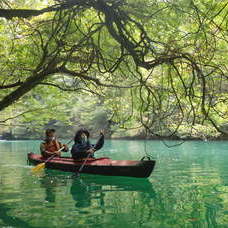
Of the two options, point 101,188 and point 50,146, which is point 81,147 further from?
point 101,188

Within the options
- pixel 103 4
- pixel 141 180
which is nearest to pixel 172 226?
pixel 103 4

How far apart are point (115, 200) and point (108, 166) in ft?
10.8

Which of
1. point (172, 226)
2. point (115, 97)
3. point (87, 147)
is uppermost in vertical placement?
point (115, 97)

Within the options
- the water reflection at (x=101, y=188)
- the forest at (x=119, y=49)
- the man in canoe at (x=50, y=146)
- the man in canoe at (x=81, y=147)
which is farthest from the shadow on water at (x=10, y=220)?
the man in canoe at (x=50, y=146)

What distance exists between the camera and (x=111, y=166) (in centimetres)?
1109

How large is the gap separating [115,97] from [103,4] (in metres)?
5.51

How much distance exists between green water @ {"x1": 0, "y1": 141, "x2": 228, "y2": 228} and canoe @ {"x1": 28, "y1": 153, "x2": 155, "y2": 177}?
9.3 inches

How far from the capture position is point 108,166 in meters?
11.2

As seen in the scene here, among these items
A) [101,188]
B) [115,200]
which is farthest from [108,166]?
[115,200]

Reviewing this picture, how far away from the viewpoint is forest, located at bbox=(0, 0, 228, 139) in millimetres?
3988

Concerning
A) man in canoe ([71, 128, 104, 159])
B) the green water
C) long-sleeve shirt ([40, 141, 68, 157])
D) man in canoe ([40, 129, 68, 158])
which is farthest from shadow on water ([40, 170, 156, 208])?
long-sleeve shirt ([40, 141, 68, 157])

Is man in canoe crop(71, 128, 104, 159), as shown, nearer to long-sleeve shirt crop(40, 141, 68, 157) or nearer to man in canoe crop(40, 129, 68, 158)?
man in canoe crop(40, 129, 68, 158)

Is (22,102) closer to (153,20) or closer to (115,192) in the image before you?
(115,192)

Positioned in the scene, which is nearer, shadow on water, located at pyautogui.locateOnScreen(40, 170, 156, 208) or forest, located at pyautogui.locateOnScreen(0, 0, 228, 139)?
forest, located at pyautogui.locateOnScreen(0, 0, 228, 139)
